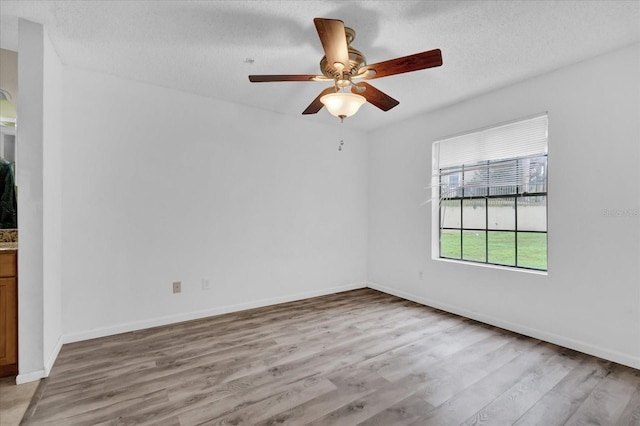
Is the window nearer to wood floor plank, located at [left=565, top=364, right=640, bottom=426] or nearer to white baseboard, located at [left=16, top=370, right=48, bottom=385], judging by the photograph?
wood floor plank, located at [left=565, top=364, right=640, bottom=426]

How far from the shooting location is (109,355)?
265 cm

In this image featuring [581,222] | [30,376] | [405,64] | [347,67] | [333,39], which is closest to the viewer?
[333,39]

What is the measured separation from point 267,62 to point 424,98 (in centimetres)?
192

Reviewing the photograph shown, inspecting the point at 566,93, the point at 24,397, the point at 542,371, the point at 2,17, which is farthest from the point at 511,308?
the point at 2,17

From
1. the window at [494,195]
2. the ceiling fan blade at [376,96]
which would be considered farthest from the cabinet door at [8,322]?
the window at [494,195]

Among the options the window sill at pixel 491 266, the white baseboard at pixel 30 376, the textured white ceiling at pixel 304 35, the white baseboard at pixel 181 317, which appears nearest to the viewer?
the textured white ceiling at pixel 304 35

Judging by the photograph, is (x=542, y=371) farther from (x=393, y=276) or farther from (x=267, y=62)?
(x=267, y=62)

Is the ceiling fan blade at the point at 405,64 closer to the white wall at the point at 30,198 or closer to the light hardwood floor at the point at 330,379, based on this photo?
the light hardwood floor at the point at 330,379

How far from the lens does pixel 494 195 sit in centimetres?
356

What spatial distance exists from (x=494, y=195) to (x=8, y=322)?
462cm

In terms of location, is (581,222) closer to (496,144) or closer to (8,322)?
(496,144)

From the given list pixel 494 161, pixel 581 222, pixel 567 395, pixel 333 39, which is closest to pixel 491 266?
pixel 581 222

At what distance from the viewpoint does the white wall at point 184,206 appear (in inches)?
118

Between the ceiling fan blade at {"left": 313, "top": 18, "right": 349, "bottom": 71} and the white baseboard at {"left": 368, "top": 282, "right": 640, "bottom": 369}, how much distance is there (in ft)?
10.1
